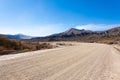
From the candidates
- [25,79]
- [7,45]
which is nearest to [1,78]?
[25,79]

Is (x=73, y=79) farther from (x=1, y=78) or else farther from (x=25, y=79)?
(x=1, y=78)

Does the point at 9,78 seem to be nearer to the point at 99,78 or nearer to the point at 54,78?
the point at 54,78

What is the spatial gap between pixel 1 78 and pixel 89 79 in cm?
411

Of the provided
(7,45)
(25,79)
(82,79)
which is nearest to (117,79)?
(82,79)

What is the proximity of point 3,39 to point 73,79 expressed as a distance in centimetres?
2952

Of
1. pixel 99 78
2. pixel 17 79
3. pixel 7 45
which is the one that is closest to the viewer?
pixel 17 79

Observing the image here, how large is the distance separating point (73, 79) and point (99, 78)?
144cm

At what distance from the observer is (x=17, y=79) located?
408 inches

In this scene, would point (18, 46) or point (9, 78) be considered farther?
point (18, 46)

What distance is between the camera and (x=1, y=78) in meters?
10.4

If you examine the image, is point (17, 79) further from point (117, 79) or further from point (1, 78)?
point (117, 79)

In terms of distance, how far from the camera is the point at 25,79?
34.0 ft

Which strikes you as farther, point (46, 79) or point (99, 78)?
point (99, 78)

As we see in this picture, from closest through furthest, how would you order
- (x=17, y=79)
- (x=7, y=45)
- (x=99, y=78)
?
(x=17, y=79) → (x=99, y=78) → (x=7, y=45)
